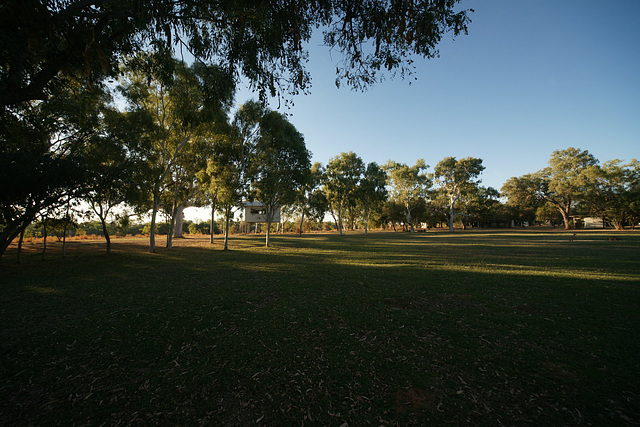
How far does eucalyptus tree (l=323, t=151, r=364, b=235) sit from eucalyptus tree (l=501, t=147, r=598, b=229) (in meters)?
38.3

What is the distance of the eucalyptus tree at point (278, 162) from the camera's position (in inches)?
789

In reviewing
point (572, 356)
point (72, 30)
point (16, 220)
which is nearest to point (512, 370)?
point (572, 356)

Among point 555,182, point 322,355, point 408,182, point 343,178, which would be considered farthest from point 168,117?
point 555,182

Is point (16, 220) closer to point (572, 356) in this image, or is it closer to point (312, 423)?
point (312, 423)

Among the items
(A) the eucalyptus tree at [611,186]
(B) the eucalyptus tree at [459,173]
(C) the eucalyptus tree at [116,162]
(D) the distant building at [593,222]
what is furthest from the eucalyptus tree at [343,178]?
(D) the distant building at [593,222]

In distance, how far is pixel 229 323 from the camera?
205 inches

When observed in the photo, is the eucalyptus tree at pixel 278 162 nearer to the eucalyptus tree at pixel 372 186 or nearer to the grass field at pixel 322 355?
the grass field at pixel 322 355

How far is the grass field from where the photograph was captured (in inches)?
111

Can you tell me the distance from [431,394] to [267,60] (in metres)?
7.66

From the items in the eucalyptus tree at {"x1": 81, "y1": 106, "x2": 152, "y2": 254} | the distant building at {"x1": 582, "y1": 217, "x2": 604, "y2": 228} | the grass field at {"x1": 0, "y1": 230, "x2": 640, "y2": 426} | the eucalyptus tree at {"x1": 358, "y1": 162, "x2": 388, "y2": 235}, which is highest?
the eucalyptus tree at {"x1": 358, "y1": 162, "x2": 388, "y2": 235}

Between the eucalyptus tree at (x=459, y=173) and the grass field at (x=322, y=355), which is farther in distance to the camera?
the eucalyptus tree at (x=459, y=173)

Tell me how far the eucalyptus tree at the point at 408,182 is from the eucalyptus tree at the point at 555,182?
819 inches

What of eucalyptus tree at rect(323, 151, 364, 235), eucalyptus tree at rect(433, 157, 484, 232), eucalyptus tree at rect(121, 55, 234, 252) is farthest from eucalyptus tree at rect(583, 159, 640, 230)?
eucalyptus tree at rect(121, 55, 234, 252)

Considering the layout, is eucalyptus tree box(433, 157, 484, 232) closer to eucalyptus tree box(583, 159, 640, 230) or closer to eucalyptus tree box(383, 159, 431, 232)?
eucalyptus tree box(383, 159, 431, 232)
